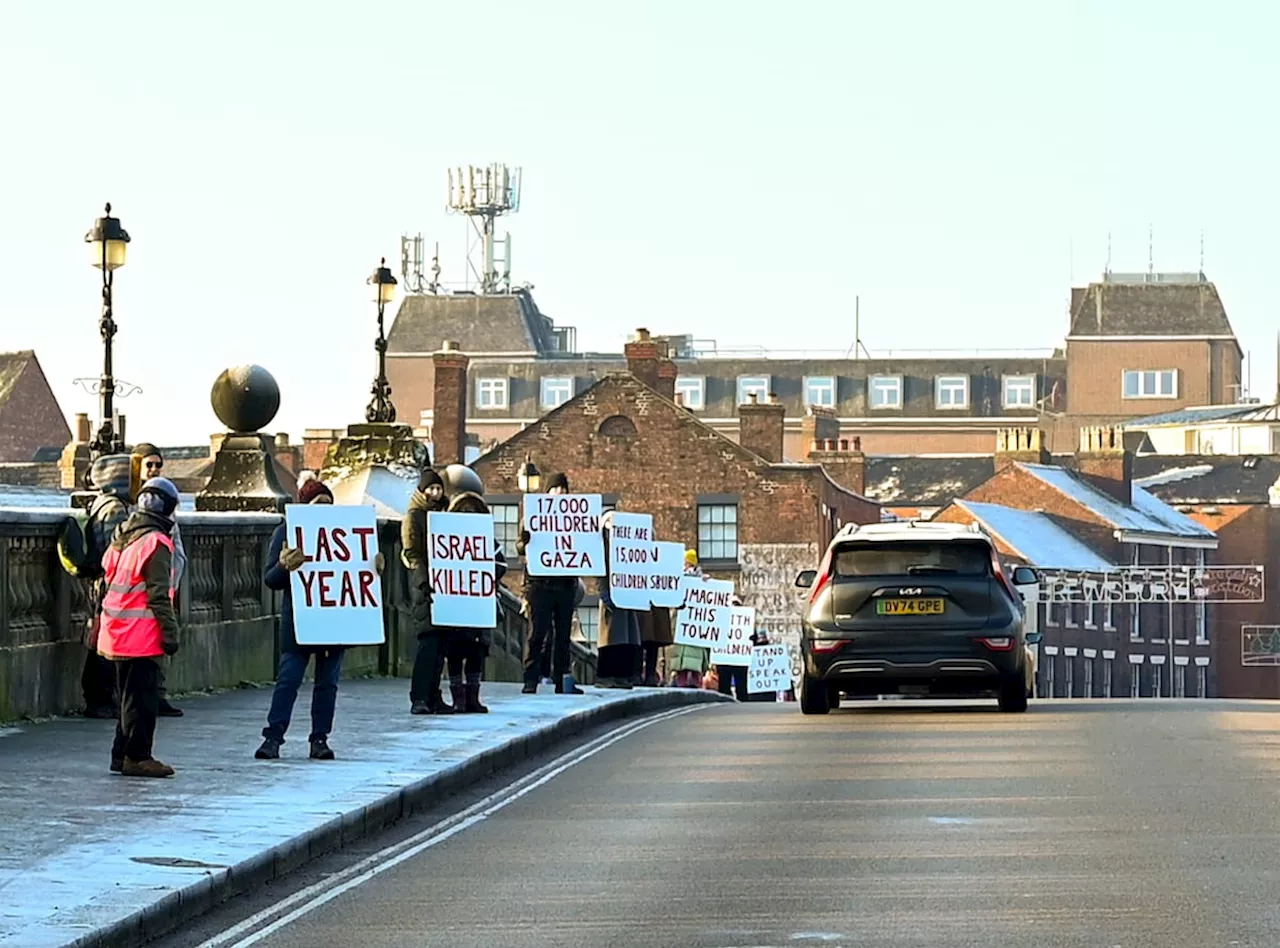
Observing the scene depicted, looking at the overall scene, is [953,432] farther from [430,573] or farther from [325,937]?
[325,937]

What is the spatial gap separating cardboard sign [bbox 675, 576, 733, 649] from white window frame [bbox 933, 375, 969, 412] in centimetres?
10402

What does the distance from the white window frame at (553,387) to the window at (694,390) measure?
5.87 m

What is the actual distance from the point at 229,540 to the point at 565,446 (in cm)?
4975

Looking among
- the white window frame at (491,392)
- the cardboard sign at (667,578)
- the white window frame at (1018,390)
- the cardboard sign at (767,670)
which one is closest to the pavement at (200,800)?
the cardboard sign at (667,578)

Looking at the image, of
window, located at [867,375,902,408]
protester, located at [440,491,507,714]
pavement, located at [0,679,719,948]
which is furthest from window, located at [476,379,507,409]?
protester, located at [440,491,507,714]

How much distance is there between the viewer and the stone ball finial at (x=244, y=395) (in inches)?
1037

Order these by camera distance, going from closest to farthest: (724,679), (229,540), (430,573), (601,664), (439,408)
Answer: (430,573) < (229,540) < (601,664) < (724,679) < (439,408)

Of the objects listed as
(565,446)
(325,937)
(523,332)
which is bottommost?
(325,937)

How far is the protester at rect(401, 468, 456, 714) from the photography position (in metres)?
21.1

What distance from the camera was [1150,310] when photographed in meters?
140

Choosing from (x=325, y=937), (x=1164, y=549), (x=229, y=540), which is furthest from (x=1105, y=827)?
(x=1164, y=549)

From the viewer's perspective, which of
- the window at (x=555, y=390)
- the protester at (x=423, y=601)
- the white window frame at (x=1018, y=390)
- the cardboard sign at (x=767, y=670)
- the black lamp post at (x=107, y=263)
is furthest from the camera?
the window at (x=555, y=390)

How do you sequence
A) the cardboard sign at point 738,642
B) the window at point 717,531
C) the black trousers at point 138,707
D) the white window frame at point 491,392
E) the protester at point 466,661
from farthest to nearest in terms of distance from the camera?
the white window frame at point 491,392
the window at point 717,531
the cardboard sign at point 738,642
the protester at point 466,661
the black trousers at point 138,707

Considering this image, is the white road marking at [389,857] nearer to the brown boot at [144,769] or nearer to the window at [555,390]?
the brown boot at [144,769]
